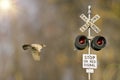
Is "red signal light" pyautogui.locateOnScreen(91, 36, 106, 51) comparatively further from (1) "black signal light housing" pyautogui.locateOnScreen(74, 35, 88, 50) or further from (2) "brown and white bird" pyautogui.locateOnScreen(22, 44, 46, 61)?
(2) "brown and white bird" pyautogui.locateOnScreen(22, 44, 46, 61)

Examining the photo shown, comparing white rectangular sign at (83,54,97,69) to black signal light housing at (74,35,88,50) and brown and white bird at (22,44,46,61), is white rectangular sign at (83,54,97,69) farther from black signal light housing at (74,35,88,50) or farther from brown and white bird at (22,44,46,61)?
brown and white bird at (22,44,46,61)

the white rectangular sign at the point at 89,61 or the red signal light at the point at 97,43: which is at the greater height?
the red signal light at the point at 97,43

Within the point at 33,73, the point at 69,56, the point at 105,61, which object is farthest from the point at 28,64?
the point at 105,61

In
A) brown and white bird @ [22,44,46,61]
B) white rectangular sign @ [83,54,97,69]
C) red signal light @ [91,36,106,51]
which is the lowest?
white rectangular sign @ [83,54,97,69]

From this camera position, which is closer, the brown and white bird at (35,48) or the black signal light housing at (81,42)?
the black signal light housing at (81,42)

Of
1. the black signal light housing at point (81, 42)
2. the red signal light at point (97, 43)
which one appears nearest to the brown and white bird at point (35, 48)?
the black signal light housing at point (81, 42)

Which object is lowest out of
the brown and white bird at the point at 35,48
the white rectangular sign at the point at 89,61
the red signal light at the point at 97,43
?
the white rectangular sign at the point at 89,61

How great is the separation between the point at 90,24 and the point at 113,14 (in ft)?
42.6

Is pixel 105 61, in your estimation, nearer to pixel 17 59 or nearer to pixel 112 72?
pixel 112 72

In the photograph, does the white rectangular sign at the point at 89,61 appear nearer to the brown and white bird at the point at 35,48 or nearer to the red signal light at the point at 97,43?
the red signal light at the point at 97,43

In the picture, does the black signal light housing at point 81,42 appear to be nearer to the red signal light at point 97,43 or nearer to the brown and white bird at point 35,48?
the red signal light at point 97,43

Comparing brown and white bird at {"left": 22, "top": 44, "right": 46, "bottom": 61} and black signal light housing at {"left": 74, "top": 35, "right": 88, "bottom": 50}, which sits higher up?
brown and white bird at {"left": 22, "top": 44, "right": 46, "bottom": 61}

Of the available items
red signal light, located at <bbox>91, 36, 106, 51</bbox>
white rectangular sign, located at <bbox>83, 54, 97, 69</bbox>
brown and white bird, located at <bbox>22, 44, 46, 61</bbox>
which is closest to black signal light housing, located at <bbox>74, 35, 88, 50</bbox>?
red signal light, located at <bbox>91, 36, 106, 51</bbox>

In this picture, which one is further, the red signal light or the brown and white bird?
the brown and white bird
